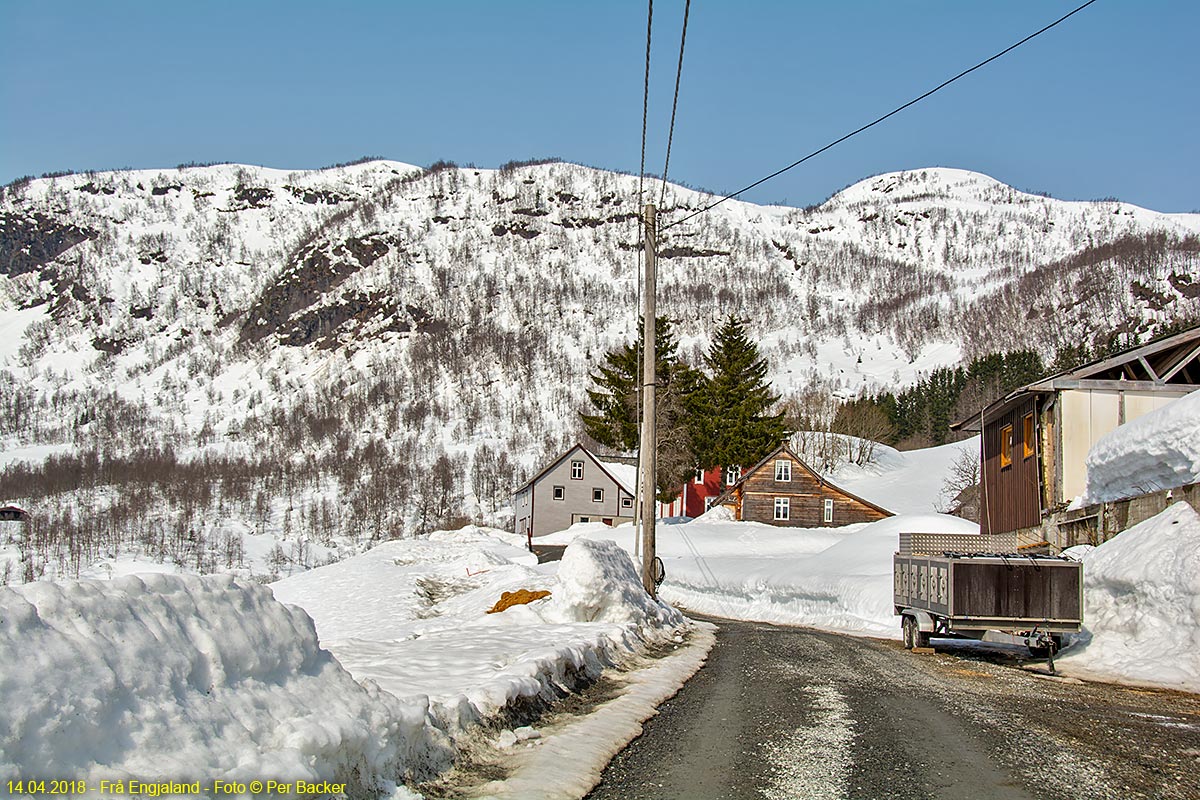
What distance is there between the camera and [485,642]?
40.4 feet

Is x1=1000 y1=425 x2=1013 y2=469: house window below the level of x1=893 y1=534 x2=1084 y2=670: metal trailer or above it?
above

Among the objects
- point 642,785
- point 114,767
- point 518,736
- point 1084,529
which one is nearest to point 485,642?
point 518,736

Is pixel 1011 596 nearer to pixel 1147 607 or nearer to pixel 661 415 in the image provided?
pixel 1147 607

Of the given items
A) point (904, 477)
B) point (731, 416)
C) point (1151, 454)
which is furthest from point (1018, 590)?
point (904, 477)

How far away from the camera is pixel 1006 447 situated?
29859 millimetres

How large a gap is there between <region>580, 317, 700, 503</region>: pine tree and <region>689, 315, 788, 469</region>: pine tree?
1237mm

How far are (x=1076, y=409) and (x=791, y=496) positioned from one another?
131ft

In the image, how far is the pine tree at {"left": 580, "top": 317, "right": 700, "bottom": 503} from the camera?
6556 centimetres

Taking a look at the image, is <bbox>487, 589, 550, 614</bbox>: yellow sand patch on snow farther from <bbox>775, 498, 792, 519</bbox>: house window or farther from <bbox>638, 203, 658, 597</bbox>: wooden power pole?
<bbox>775, 498, 792, 519</bbox>: house window

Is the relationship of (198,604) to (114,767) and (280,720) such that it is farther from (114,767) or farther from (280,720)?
(114,767)

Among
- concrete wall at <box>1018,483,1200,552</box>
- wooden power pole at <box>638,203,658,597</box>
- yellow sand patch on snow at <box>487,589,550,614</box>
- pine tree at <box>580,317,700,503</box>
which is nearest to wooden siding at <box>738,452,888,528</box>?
pine tree at <box>580,317,700,503</box>

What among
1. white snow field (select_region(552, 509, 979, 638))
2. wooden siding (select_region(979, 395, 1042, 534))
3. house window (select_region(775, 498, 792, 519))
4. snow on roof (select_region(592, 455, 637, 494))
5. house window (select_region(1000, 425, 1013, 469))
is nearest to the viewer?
wooden siding (select_region(979, 395, 1042, 534))

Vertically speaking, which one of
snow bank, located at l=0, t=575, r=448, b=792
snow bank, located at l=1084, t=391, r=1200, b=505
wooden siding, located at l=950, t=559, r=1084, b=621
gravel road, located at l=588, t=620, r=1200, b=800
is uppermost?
snow bank, located at l=1084, t=391, r=1200, b=505

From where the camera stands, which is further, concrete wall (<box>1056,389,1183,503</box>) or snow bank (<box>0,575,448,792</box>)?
concrete wall (<box>1056,389,1183,503</box>)
